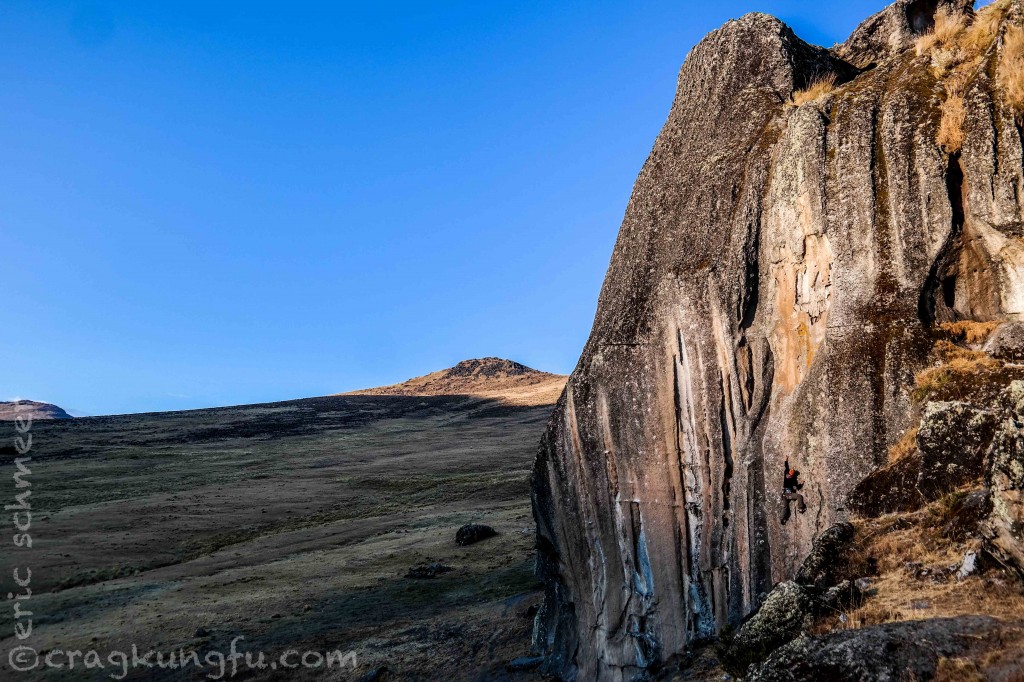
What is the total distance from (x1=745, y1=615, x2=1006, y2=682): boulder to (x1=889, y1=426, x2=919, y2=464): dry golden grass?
3.68m

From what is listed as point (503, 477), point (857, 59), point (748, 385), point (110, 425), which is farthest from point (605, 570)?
point (110, 425)

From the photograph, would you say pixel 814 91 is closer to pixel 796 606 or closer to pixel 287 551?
pixel 796 606

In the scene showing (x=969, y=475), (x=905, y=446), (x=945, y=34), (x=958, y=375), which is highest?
(x=945, y=34)

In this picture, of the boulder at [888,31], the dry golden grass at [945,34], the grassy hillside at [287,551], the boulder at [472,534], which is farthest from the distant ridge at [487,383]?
the dry golden grass at [945,34]

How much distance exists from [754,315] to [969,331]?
134 inches

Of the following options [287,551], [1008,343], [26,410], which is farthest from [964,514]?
[26,410]

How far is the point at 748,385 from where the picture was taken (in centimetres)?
1230

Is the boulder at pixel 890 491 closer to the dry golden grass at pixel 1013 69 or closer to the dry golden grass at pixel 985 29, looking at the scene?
the dry golden grass at pixel 1013 69

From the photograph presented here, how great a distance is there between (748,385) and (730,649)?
548 cm

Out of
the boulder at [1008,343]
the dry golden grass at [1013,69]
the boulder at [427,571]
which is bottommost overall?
the boulder at [427,571]

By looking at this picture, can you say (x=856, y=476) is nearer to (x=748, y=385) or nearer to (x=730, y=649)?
(x=748, y=385)

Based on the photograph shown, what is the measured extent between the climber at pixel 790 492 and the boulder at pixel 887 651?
466cm

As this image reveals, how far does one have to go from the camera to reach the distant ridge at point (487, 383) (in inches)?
4353

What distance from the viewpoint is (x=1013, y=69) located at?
35.1 ft
